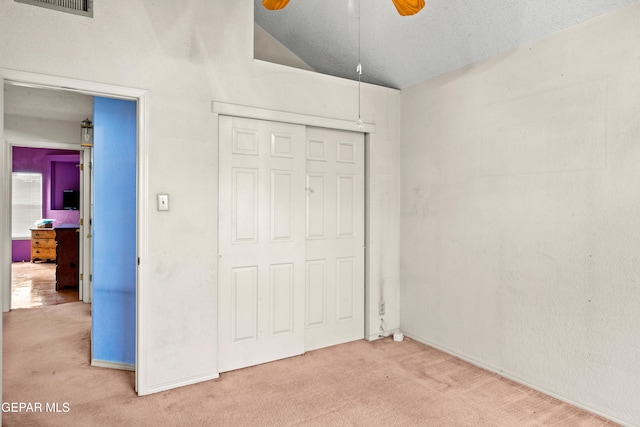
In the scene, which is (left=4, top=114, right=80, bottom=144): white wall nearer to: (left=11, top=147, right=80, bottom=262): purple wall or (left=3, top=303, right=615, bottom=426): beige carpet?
(left=3, top=303, right=615, bottom=426): beige carpet

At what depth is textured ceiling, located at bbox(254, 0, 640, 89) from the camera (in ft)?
8.33

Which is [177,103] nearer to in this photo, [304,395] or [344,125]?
[344,125]

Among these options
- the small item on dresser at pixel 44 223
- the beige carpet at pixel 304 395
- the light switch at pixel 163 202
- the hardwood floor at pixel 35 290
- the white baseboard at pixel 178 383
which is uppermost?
the light switch at pixel 163 202

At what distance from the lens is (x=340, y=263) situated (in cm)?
358

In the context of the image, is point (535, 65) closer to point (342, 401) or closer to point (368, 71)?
point (368, 71)

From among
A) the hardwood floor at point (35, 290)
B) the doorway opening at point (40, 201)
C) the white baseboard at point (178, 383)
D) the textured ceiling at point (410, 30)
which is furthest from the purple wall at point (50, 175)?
the white baseboard at point (178, 383)

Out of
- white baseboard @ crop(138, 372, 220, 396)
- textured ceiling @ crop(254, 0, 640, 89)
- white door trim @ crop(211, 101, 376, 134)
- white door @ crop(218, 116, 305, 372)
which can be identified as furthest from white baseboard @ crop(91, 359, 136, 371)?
textured ceiling @ crop(254, 0, 640, 89)

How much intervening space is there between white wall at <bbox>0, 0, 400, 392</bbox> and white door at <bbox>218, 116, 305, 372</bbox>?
0.14 m

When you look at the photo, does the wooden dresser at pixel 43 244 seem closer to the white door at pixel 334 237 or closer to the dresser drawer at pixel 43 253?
the dresser drawer at pixel 43 253

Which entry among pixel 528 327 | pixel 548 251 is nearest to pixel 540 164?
pixel 548 251

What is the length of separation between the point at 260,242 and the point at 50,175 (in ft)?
23.7

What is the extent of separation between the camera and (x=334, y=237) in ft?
11.7

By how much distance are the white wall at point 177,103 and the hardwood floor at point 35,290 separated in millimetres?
3241

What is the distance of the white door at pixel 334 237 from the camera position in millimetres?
3430
